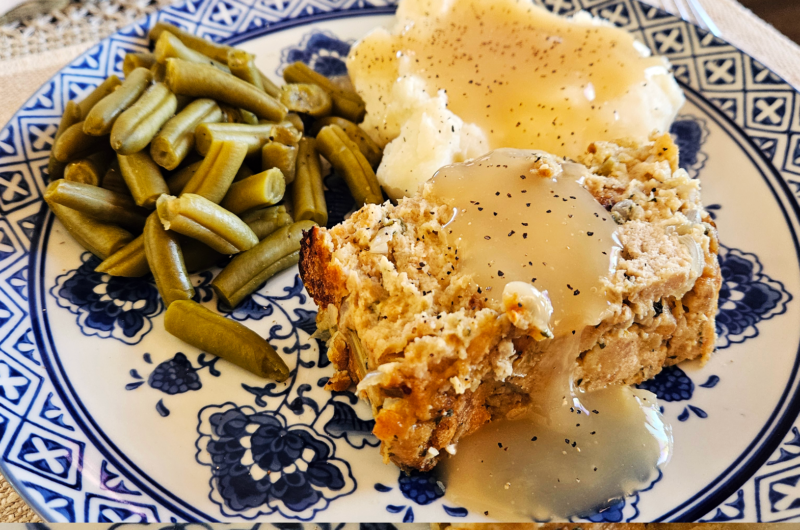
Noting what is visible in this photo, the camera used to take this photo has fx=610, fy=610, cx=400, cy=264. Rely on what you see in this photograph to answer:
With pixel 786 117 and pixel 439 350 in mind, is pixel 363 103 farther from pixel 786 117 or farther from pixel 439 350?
pixel 786 117

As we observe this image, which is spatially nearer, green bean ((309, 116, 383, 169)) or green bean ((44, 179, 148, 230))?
green bean ((44, 179, 148, 230))

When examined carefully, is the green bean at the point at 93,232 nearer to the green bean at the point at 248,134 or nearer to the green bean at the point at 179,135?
the green bean at the point at 179,135

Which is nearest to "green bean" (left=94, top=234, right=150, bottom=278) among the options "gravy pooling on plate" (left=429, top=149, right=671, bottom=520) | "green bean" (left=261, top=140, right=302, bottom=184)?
"green bean" (left=261, top=140, right=302, bottom=184)

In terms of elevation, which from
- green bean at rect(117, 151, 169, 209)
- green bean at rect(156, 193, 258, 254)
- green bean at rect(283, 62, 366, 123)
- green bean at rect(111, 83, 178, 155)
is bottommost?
green bean at rect(156, 193, 258, 254)

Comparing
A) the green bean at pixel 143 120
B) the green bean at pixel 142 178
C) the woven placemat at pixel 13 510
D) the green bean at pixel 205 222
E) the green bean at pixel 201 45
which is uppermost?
the green bean at pixel 201 45

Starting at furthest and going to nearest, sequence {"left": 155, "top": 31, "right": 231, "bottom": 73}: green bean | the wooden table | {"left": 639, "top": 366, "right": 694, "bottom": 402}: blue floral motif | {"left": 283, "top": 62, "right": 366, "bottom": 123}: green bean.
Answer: the wooden table, {"left": 283, "top": 62, "right": 366, "bottom": 123}: green bean, {"left": 155, "top": 31, "right": 231, "bottom": 73}: green bean, {"left": 639, "top": 366, "right": 694, "bottom": 402}: blue floral motif

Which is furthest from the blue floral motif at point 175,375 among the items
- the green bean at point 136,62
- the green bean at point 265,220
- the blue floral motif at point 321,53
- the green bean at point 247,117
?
the blue floral motif at point 321,53

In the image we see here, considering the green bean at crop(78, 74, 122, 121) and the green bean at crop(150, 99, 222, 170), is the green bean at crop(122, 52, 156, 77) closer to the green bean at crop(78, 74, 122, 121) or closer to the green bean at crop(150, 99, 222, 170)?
the green bean at crop(78, 74, 122, 121)
